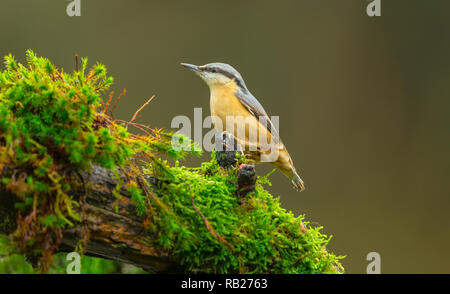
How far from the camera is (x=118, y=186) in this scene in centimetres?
134

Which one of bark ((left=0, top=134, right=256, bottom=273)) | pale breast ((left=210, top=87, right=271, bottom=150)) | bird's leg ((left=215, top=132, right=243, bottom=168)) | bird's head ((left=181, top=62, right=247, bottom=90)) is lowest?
bark ((left=0, top=134, right=256, bottom=273))

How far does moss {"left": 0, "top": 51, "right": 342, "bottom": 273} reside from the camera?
1221 mm

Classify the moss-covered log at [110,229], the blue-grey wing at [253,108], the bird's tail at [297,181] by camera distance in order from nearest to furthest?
1. the moss-covered log at [110,229]
2. the blue-grey wing at [253,108]
3. the bird's tail at [297,181]

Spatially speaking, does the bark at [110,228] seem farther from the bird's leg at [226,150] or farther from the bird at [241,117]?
the bird at [241,117]

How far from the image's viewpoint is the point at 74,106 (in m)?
1.31

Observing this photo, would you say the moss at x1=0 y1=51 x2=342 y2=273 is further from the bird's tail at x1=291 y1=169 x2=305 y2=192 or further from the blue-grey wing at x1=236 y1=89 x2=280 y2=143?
the bird's tail at x1=291 y1=169 x2=305 y2=192

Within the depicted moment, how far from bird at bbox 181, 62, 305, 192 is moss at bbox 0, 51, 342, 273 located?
816mm

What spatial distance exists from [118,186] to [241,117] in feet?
4.26

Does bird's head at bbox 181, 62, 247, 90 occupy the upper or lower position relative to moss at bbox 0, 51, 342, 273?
upper

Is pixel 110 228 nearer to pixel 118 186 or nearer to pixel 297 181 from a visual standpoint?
pixel 118 186

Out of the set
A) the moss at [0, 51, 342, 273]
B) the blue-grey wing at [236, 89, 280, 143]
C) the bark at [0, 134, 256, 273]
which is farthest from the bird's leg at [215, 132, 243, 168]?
the blue-grey wing at [236, 89, 280, 143]

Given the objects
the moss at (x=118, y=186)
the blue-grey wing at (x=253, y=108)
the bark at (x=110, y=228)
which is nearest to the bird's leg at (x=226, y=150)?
the moss at (x=118, y=186)

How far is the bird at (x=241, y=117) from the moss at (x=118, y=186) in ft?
2.68

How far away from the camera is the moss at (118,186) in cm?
122
